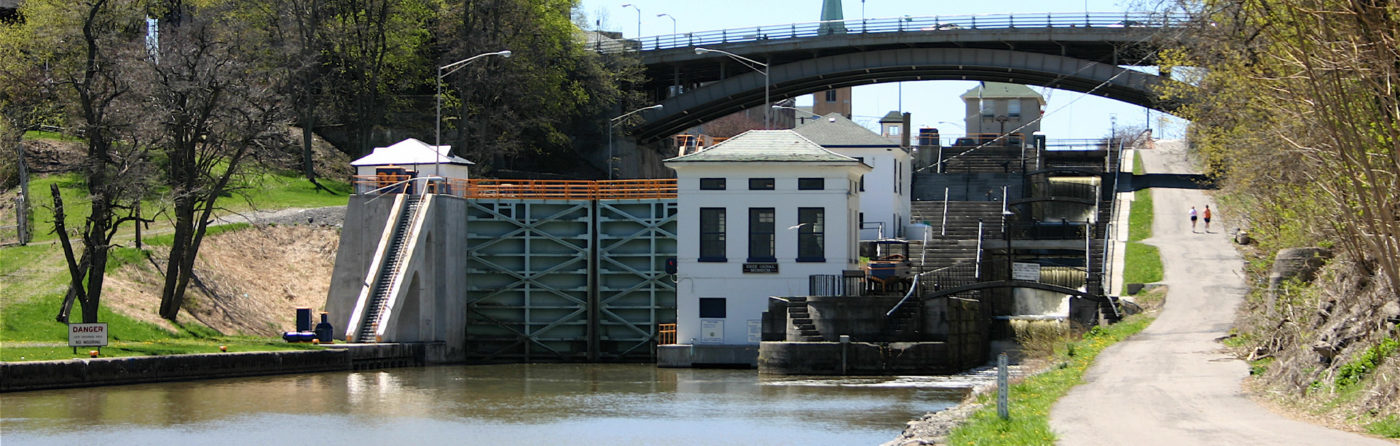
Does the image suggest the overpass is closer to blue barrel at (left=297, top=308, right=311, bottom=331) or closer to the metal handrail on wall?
the metal handrail on wall

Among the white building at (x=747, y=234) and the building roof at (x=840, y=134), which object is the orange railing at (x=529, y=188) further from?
the building roof at (x=840, y=134)

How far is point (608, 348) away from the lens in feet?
163


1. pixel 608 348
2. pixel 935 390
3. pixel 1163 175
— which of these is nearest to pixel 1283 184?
pixel 935 390

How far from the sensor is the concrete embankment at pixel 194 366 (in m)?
32.6

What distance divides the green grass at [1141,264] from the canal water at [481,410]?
10.3 m

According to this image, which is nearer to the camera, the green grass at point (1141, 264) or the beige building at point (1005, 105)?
the green grass at point (1141, 264)

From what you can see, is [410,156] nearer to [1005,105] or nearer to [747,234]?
[747,234]

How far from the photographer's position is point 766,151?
43.6m

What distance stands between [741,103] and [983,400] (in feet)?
193

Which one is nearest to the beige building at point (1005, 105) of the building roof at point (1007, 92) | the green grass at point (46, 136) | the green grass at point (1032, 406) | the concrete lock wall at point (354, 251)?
the building roof at point (1007, 92)

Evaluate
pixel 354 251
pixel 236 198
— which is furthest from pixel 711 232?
pixel 236 198

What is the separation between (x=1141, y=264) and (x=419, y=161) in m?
23.2

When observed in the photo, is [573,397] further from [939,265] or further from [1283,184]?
[939,265]

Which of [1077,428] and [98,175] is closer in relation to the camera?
[1077,428]
